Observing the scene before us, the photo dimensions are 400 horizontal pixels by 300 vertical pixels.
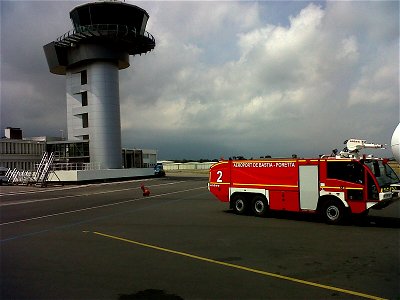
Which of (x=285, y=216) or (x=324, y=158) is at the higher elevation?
(x=324, y=158)

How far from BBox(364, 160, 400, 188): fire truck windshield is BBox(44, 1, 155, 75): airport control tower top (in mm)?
39498

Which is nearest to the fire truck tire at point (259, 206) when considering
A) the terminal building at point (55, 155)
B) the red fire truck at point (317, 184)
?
the red fire truck at point (317, 184)

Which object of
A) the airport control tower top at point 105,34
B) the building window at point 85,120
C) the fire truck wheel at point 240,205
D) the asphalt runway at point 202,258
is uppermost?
the airport control tower top at point 105,34

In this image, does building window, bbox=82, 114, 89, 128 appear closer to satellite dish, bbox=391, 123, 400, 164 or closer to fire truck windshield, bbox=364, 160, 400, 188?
satellite dish, bbox=391, 123, 400, 164

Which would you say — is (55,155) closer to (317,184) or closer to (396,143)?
(317,184)

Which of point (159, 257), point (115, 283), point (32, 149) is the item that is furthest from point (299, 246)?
point (32, 149)

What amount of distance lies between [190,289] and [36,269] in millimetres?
3629

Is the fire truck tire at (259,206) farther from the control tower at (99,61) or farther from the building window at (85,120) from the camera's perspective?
the building window at (85,120)

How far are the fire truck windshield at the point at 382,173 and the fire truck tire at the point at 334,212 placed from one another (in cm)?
154

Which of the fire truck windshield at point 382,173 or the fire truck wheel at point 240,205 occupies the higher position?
the fire truck windshield at point 382,173

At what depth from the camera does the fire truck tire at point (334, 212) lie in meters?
13.6

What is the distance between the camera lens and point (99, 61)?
49.6 metres

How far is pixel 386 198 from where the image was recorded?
1312 cm

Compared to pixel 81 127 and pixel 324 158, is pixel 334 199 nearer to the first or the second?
pixel 324 158
